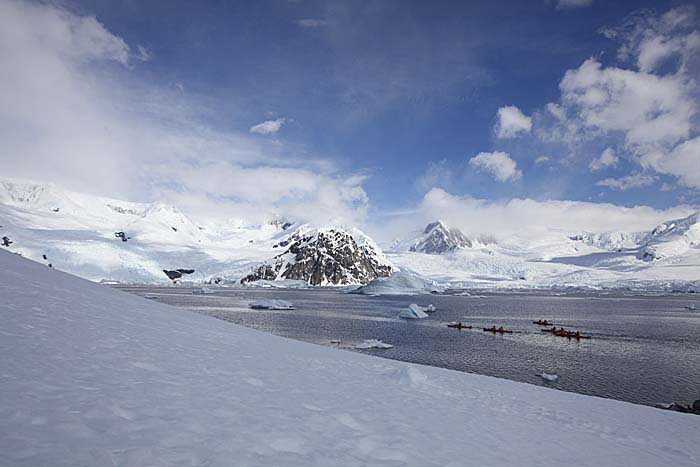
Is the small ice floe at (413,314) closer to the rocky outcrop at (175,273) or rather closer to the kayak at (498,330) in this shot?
the kayak at (498,330)

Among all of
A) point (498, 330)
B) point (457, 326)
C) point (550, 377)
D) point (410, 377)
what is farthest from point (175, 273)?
point (410, 377)

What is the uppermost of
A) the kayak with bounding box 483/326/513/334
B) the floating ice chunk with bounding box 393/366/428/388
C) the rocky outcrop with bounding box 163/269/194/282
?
the rocky outcrop with bounding box 163/269/194/282

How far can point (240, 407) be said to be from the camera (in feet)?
23.3

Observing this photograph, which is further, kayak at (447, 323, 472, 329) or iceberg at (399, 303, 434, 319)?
iceberg at (399, 303, 434, 319)

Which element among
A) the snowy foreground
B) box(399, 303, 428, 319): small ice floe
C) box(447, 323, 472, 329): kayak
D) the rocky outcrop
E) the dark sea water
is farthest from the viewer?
the rocky outcrop

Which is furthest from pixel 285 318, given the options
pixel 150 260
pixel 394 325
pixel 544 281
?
pixel 544 281

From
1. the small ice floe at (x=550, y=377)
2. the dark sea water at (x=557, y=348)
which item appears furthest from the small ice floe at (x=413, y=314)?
the small ice floe at (x=550, y=377)

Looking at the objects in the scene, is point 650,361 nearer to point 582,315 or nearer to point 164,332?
point 164,332

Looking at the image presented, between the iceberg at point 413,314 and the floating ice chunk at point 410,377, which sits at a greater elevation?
the floating ice chunk at point 410,377

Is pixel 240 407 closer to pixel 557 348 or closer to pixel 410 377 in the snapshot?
pixel 410 377

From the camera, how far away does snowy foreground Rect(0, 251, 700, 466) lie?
5238mm

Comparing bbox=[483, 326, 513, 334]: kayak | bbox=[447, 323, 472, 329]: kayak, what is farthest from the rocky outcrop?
bbox=[483, 326, 513, 334]: kayak

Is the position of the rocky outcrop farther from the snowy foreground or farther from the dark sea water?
the snowy foreground

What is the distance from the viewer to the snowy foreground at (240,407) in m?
5.24
